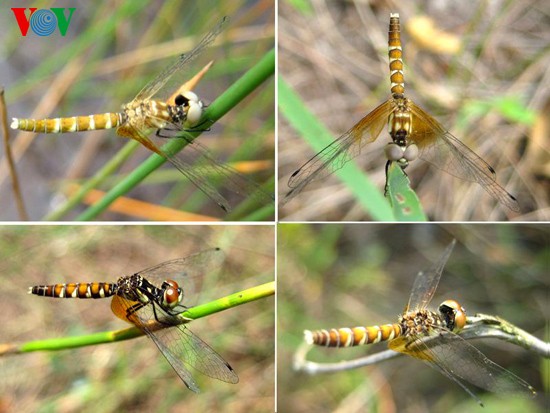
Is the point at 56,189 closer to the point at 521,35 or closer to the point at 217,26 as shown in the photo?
the point at 217,26

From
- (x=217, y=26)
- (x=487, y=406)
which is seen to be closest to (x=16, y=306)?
(x=217, y=26)

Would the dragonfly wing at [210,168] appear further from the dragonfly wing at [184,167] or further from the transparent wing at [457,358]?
the transparent wing at [457,358]

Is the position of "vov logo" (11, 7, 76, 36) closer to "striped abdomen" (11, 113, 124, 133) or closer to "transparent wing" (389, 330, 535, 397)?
"striped abdomen" (11, 113, 124, 133)

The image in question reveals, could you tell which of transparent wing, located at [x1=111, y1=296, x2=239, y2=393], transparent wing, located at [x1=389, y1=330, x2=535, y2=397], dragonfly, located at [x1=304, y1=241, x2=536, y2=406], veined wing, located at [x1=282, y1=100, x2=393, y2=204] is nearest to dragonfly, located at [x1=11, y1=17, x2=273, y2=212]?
veined wing, located at [x1=282, y1=100, x2=393, y2=204]

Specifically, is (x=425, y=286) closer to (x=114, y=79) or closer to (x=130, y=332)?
(x=130, y=332)

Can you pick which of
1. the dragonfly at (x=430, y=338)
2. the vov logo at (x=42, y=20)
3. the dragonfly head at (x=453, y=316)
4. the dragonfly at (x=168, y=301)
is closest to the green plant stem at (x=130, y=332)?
the dragonfly at (x=168, y=301)

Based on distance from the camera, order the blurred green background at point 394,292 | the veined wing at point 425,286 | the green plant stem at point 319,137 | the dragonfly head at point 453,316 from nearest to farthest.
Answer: the dragonfly head at point 453,316 < the veined wing at point 425,286 < the green plant stem at point 319,137 < the blurred green background at point 394,292
